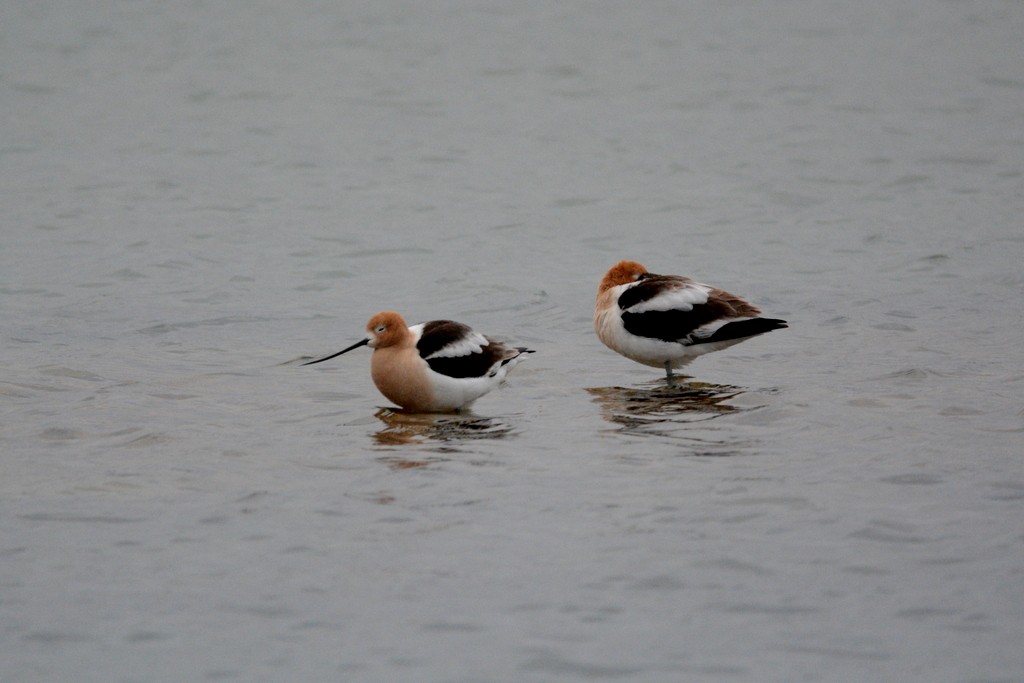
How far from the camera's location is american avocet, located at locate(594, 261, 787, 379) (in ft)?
38.9

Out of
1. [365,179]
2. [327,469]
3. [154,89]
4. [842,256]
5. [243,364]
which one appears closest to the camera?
[327,469]

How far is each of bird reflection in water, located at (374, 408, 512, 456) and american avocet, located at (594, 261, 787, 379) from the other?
1703 mm

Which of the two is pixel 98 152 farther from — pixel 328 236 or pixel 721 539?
pixel 721 539

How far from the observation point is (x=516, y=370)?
12727 millimetres

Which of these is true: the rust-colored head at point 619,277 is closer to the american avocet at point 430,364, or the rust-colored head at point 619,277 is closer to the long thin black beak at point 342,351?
the american avocet at point 430,364

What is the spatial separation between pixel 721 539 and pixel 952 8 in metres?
29.4

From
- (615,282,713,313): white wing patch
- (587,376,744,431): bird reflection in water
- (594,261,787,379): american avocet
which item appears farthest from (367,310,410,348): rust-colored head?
(615,282,713,313): white wing patch

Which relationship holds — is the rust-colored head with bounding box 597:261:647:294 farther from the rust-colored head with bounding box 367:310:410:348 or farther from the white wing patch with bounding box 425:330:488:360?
the rust-colored head with bounding box 367:310:410:348

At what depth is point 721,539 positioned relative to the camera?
774 centimetres

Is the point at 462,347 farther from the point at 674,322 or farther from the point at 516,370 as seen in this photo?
the point at 674,322

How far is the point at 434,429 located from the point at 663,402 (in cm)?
198

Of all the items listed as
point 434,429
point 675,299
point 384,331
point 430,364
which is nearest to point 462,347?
point 430,364

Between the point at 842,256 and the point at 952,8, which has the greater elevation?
the point at 952,8

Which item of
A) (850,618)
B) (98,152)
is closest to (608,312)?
(850,618)
